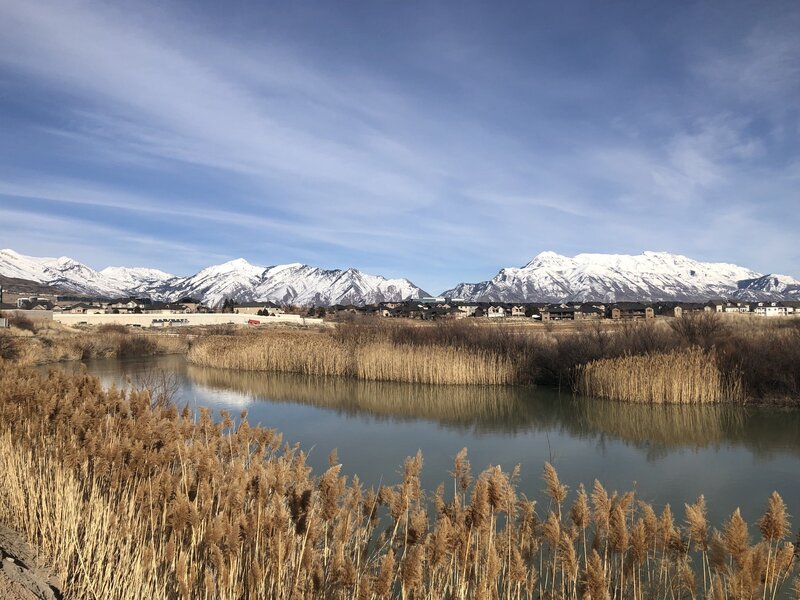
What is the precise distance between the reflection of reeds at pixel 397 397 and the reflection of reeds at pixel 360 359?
484 mm

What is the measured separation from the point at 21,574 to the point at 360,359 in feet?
73.3

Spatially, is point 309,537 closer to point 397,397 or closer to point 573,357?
point 397,397

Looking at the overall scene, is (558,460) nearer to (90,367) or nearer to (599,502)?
(599,502)

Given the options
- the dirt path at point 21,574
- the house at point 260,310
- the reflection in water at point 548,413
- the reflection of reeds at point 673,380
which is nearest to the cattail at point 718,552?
the dirt path at point 21,574

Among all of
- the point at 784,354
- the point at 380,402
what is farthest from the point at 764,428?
the point at 380,402

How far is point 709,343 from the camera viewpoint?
22.3 metres

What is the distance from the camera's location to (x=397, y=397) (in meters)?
22.2

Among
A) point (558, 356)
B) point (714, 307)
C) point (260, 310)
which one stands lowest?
point (558, 356)

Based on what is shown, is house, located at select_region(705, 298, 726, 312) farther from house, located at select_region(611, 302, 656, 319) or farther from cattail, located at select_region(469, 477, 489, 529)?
cattail, located at select_region(469, 477, 489, 529)

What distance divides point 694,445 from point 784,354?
7663 mm

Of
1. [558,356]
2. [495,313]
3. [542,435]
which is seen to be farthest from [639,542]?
[495,313]

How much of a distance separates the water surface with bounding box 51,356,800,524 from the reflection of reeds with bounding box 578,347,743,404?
0.52m

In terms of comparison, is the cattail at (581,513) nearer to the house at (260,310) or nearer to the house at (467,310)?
the house at (467,310)

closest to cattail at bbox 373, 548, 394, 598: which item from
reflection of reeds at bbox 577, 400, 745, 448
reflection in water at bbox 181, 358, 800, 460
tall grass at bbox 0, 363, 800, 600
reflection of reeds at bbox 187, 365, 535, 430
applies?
tall grass at bbox 0, 363, 800, 600
